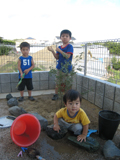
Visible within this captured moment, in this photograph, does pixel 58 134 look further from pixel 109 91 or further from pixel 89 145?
pixel 109 91

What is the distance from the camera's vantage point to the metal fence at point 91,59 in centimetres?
290

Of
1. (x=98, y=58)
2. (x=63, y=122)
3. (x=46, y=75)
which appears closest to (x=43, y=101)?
(x=46, y=75)

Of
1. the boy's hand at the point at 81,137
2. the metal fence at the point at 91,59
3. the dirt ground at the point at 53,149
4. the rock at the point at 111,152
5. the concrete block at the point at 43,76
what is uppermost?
the metal fence at the point at 91,59

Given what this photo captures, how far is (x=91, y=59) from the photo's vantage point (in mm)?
3605

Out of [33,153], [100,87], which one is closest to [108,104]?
[100,87]

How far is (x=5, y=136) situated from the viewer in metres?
2.17

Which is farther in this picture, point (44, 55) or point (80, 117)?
point (44, 55)

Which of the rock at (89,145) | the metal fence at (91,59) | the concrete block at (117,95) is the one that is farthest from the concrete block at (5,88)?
the concrete block at (117,95)

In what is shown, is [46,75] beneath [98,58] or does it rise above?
beneath

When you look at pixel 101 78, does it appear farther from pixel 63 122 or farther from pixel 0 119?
pixel 0 119

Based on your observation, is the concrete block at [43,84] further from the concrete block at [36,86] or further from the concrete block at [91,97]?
A: the concrete block at [91,97]

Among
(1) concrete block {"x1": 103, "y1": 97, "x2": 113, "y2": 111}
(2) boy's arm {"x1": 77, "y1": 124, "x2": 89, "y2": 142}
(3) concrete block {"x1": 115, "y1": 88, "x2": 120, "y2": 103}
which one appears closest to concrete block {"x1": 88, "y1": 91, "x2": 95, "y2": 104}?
(1) concrete block {"x1": 103, "y1": 97, "x2": 113, "y2": 111}

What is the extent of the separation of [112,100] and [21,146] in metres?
1.96

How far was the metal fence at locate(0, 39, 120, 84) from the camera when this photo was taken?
290 cm
